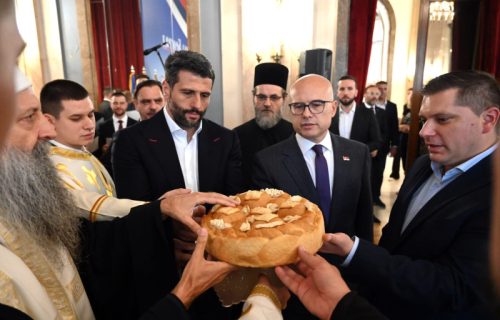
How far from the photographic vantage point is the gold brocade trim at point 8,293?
91 cm

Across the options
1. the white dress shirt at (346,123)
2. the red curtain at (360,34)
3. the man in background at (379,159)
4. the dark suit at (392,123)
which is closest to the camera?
the white dress shirt at (346,123)

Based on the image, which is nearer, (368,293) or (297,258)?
(297,258)

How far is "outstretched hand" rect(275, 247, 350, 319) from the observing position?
1167mm

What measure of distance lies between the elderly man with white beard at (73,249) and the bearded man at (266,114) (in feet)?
6.58

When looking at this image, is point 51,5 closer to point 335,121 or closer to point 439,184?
point 335,121

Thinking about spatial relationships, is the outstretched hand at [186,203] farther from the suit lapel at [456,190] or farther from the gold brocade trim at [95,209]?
the suit lapel at [456,190]

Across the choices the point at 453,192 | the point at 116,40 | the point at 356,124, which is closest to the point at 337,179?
the point at 453,192

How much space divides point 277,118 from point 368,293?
2221mm

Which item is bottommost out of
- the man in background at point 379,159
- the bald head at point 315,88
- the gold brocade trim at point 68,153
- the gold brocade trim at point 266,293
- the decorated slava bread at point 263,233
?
the man in background at point 379,159

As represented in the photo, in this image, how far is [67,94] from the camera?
2.34 m

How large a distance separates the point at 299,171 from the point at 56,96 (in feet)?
5.97

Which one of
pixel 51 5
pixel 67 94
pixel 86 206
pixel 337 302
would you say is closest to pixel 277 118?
pixel 67 94

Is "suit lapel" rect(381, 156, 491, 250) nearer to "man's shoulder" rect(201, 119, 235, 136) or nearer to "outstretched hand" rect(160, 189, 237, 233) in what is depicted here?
"outstretched hand" rect(160, 189, 237, 233)

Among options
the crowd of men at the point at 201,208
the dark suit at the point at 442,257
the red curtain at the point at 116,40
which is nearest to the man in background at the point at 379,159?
the crowd of men at the point at 201,208
